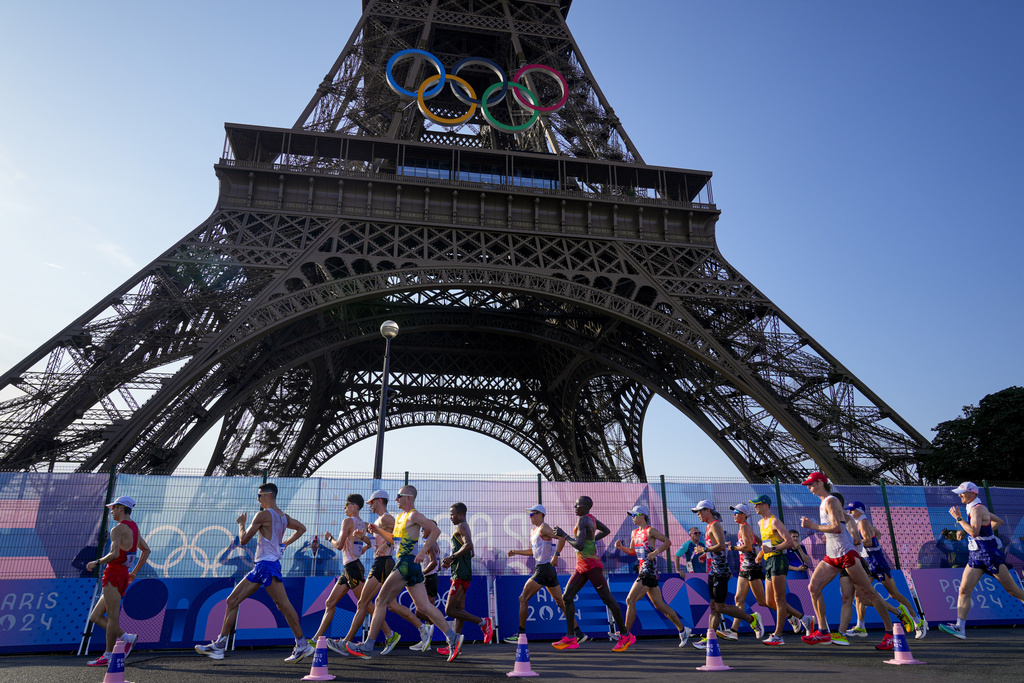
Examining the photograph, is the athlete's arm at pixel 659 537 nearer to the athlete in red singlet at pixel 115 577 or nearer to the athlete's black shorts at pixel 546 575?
the athlete's black shorts at pixel 546 575

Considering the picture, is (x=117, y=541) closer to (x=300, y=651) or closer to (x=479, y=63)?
(x=300, y=651)

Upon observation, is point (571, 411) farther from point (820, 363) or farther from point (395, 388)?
point (820, 363)

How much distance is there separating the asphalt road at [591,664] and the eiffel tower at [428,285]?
11.1 meters

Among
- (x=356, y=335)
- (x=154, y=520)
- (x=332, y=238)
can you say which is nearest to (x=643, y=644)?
(x=154, y=520)

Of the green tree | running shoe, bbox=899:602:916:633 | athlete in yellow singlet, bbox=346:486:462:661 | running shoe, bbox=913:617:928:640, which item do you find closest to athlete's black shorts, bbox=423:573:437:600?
athlete in yellow singlet, bbox=346:486:462:661

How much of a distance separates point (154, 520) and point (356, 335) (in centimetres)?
1767

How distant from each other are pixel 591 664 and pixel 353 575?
10.0 feet

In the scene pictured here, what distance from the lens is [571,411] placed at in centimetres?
3641

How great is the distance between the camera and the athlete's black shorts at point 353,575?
783 centimetres

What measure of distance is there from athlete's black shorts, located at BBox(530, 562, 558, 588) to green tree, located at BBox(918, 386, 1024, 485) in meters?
19.0

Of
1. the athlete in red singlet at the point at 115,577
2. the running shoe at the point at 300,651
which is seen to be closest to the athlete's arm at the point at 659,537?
the running shoe at the point at 300,651

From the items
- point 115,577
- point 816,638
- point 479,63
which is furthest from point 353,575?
point 479,63

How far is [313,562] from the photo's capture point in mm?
9727

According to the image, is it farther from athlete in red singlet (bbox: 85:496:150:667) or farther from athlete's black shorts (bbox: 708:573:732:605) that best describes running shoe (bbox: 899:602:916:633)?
athlete in red singlet (bbox: 85:496:150:667)
